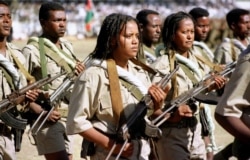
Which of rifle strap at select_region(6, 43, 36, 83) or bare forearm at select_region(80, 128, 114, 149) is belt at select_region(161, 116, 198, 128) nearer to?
rifle strap at select_region(6, 43, 36, 83)

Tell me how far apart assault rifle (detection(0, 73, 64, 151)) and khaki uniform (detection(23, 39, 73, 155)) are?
2.84ft

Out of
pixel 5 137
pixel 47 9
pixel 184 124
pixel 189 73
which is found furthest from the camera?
pixel 47 9

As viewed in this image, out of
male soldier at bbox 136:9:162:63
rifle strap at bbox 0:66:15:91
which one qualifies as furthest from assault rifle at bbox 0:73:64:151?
male soldier at bbox 136:9:162:63

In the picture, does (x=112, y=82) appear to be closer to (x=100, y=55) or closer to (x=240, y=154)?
(x=100, y=55)

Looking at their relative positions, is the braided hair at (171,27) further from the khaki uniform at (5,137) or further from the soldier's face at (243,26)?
the soldier's face at (243,26)

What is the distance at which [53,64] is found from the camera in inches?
328

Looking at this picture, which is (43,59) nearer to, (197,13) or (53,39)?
(53,39)

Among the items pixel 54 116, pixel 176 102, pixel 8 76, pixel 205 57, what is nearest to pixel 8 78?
pixel 8 76

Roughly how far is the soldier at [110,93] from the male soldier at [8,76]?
1.19m

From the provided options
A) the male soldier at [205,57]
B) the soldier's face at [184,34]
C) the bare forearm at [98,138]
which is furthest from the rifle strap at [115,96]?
the male soldier at [205,57]

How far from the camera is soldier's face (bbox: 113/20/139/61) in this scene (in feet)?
19.8

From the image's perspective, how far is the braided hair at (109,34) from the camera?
6.06 m

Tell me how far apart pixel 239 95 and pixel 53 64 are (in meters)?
3.68

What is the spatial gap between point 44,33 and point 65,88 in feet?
2.90
